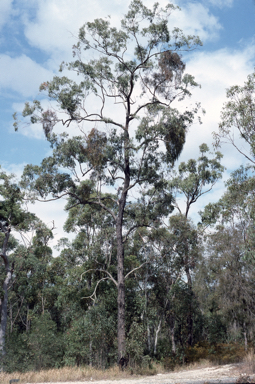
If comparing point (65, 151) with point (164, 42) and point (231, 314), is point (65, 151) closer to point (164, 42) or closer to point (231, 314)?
point (164, 42)

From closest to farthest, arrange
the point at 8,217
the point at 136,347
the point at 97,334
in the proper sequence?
the point at 136,347 → the point at 97,334 → the point at 8,217

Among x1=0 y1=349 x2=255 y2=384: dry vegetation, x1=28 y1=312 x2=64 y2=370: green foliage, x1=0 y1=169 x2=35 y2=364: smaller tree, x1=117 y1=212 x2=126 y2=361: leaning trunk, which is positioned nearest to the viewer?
x1=0 y1=349 x2=255 y2=384: dry vegetation

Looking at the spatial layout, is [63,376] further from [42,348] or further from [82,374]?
[42,348]

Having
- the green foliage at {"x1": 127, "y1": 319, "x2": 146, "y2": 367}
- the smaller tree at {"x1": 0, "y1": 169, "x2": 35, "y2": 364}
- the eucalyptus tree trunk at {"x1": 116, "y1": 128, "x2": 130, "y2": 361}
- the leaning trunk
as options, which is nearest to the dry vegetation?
the green foliage at {"x1": 127, "y1": 319, "x2": 146, "y2": 367}

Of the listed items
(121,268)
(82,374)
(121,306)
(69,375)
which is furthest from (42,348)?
(69,375)

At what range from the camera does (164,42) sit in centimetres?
1719

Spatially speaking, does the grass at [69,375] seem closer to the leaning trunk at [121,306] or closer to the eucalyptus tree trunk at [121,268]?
the leaning trunk at [121,306]

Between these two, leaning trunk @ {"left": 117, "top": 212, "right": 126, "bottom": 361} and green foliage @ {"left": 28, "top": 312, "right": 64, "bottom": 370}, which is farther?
green foliage @ {"left": 28, "top": 312, "right": 64, "bottom": 370}

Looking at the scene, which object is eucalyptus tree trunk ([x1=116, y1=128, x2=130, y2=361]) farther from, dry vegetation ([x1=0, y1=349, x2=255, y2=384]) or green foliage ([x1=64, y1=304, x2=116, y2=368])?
green foliage ([x1=64, y1=304, x2=116, y2=368])

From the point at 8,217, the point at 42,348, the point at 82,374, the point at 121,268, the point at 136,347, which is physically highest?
the point at 8,217

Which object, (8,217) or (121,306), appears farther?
(8,217)

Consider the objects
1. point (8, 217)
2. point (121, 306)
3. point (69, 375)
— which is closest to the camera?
point (69, 375)

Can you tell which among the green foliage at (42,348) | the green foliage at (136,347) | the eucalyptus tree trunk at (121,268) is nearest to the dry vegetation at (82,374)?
the green foliage at (136,347)

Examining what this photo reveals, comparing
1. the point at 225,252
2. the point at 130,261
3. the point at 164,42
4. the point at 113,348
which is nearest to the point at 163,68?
the point at 164,42
